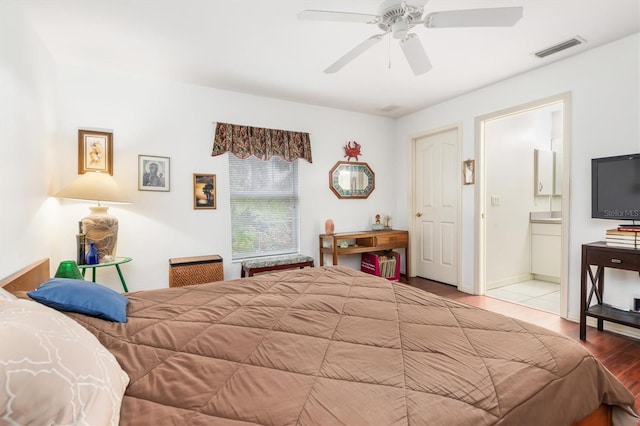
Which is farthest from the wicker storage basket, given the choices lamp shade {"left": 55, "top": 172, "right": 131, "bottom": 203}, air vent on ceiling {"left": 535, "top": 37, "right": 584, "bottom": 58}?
air vent on ceiling {"left": 535, "top": 37, "right": 584, "bottom": 58}

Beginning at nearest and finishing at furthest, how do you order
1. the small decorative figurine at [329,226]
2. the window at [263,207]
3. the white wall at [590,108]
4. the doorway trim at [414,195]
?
the white wall at [590,108] → the window at [263,207] → the doorway trim at [414,195] → the small decorative figurine at [329,226]

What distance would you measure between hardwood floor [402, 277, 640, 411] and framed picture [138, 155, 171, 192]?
3630mm

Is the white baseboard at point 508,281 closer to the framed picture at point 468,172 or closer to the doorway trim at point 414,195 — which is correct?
the doorway trim at point 414,195

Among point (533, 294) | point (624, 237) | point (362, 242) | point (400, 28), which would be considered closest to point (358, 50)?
point (400, 28)

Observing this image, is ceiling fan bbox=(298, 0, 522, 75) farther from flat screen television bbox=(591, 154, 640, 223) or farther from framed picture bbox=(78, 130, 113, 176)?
framed picture bbox=(78, 130, 113, 176)

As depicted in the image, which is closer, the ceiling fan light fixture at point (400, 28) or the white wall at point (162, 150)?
the ceiling fan light fixture at point (400, 28)

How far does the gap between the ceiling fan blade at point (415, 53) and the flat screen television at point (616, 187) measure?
1.85m

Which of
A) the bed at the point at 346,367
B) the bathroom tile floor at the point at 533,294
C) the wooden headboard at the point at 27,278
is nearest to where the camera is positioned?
the bed at the point at 346,367

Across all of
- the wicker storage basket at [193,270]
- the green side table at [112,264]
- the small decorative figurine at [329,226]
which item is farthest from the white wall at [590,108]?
the green side table at [112,264]

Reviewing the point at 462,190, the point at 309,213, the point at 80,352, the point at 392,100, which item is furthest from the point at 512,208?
the point at 80,352

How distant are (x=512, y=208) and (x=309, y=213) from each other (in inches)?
112

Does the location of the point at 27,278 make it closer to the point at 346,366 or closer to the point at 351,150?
the point at 346,366

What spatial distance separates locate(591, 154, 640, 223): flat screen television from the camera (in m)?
2.45

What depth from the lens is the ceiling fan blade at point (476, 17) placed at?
159 centimetres
